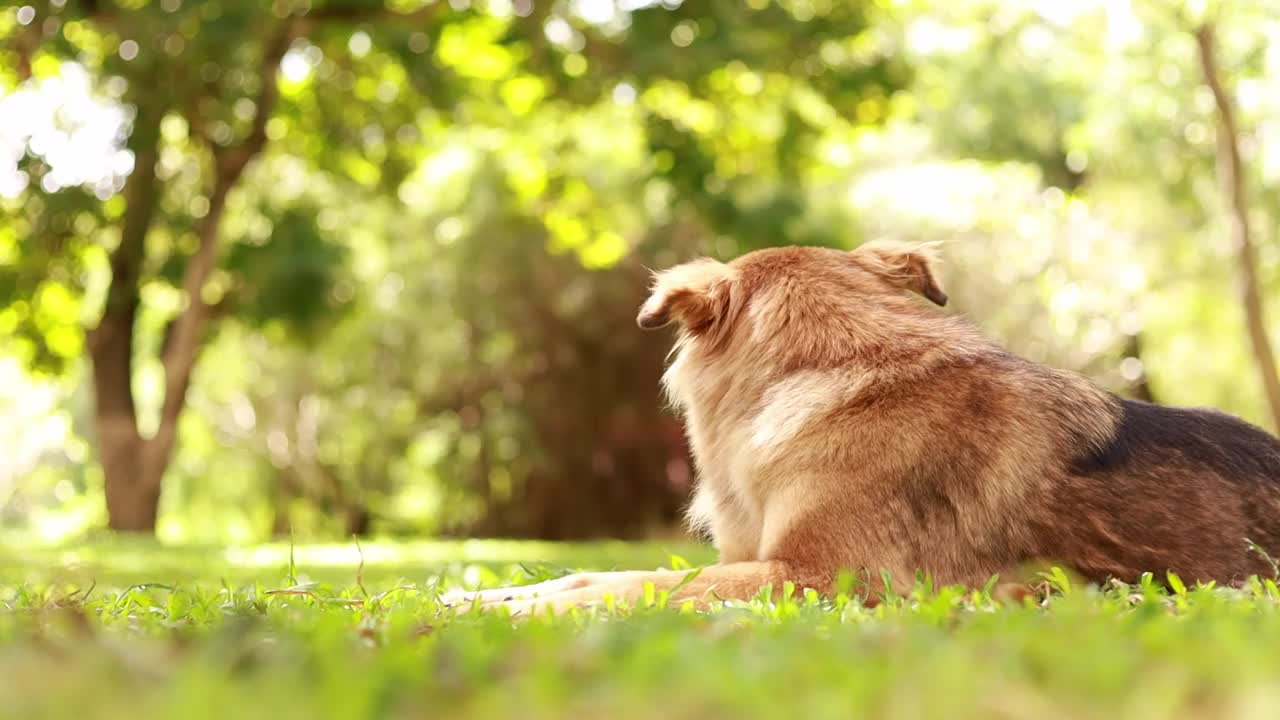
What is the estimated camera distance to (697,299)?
18.0 feet

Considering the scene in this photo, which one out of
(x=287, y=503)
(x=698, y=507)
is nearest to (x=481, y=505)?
(x=287, y=503)

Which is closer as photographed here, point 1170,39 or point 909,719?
point 909,719

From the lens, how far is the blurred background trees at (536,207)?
62.9ft

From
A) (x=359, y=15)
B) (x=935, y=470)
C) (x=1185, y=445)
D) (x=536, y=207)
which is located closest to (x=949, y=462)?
(x=935, y=470)

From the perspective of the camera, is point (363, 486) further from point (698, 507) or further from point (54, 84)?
point (698, 507)

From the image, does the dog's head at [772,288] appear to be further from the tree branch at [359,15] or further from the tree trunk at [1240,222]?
the tree branch at [359,15]

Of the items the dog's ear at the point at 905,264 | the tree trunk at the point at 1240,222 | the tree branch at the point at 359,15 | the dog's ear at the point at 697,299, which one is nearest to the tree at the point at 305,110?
the tree branch at the point at 359,15

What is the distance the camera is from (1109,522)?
4.79 meters

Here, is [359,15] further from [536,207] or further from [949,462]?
[949,462]

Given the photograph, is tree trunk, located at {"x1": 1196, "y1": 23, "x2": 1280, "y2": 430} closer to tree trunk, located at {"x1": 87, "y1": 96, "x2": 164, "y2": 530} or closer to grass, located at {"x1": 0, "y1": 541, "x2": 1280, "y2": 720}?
grass, located at {"x1": 0, "y1": 541, "x2": 1280, "y2": 720}

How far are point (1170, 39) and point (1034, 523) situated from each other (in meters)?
17.0

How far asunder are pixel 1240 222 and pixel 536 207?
43.8ft

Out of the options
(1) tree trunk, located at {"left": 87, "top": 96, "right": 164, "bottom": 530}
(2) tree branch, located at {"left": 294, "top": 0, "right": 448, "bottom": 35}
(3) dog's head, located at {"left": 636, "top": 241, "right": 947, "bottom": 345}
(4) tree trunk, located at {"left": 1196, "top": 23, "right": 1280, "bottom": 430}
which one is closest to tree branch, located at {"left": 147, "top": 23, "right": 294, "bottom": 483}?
(1) tree trunk, located at {"left": 87, "top": 96, "right": 164, "bottom": 530}

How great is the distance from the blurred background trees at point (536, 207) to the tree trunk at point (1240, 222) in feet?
0.33
